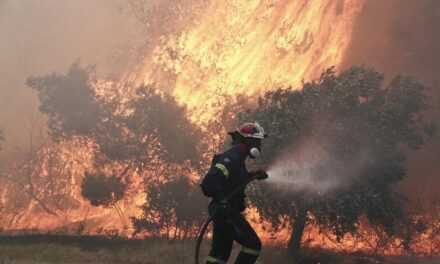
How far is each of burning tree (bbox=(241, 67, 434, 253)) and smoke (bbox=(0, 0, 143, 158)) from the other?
33804 millimetres

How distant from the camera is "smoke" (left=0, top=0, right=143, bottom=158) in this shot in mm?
52250

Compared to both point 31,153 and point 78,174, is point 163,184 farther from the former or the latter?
point 31,153

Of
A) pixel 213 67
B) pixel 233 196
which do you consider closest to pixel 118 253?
pixel 233 196

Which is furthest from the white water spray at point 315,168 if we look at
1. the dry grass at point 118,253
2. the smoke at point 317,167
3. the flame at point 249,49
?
the flame at point 249,49

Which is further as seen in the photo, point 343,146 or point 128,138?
point 128,138

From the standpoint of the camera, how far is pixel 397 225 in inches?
754

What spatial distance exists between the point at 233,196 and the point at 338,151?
9.67 metres

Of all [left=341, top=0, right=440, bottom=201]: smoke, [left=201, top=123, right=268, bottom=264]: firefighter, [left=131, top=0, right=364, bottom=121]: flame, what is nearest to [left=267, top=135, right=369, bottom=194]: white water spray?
[left=341, top=0, right=440, bottom=201]: smoke

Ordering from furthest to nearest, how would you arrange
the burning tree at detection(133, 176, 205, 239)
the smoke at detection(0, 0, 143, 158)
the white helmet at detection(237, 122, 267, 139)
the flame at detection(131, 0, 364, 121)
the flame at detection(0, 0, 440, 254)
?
the smoke at detection(0, 0, 143, 158) < the flame at detection(131, 0, 364, 121) < the flame at detection(0, 0, 440, 254) < the burning tree at detection(133, 176, 205, 239) < the white helmet at detection(237, 122, 267, 139)

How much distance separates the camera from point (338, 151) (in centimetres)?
1709

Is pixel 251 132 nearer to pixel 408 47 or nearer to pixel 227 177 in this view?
pixel 227 177

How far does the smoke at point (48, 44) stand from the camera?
52250 mm

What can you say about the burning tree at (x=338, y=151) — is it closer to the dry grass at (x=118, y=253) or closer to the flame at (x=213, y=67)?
the dry grass at (x=118, y=253)

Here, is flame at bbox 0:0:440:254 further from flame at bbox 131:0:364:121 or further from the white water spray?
the white water spray
